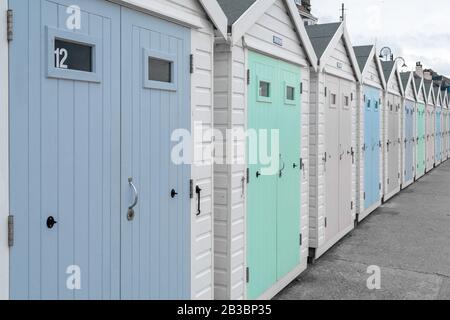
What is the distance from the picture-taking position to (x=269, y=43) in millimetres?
Result: 5055

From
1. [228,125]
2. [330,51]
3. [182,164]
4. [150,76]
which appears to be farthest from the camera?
[330,51]

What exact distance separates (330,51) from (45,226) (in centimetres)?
524

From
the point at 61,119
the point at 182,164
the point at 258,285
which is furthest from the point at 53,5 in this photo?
the point at 258,285

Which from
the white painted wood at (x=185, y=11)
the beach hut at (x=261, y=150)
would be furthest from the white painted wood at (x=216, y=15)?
the beach hut at (x=261, y=150)

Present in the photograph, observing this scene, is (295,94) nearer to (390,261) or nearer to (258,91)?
(258,91)

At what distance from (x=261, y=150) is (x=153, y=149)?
1.74 m

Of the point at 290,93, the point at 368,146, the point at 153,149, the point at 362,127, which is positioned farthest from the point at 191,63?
the point at 368,146

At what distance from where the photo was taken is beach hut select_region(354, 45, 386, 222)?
904cm

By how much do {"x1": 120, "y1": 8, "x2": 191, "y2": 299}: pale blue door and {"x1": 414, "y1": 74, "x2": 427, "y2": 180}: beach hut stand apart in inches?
535

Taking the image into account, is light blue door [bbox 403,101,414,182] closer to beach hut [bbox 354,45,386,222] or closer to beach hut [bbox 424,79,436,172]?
beach hut [bbox 424,79,436,172]

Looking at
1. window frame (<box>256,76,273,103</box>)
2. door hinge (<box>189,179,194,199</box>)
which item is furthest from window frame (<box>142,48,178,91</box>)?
window frame (<box>256,76,273,103</box>)

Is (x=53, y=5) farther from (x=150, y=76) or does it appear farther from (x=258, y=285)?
(x=258, y=285)

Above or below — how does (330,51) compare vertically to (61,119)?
above

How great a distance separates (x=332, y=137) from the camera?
24.0 ft
